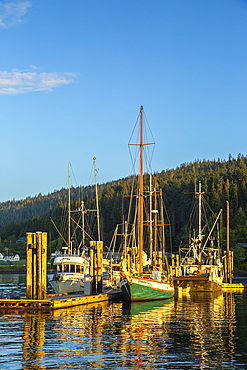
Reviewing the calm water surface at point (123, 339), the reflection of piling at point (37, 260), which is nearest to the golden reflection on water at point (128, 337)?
the calm water surface at point (123, 339)

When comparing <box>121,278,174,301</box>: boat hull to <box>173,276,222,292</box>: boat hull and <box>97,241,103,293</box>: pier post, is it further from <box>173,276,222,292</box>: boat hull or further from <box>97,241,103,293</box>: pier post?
<box>173,276,222,292</box>: boat hull

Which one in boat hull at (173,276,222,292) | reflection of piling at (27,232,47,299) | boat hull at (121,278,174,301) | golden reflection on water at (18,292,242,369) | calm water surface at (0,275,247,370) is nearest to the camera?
calm water surface at (0,275,247,370)

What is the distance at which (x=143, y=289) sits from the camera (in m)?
55.1

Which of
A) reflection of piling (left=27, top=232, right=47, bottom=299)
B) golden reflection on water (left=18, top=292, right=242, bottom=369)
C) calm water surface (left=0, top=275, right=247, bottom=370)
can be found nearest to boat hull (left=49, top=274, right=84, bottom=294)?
golden reflection on water (left=18, top=292, right=242, bottom=369)

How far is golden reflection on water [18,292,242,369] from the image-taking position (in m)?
25.8

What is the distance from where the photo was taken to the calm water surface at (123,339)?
2533cm

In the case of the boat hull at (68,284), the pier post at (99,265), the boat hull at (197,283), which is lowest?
the boat hull at (197,283)

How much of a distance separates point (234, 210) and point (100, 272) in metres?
151

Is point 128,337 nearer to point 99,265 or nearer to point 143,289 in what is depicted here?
point 143,289

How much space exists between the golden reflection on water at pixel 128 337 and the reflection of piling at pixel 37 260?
275cm

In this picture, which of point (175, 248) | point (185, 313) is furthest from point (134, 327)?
point (175, 248)

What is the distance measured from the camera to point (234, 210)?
200 m

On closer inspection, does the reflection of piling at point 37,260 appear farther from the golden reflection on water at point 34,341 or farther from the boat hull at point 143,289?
the boat hull at point 143,289

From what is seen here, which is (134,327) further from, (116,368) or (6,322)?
(116,368)
